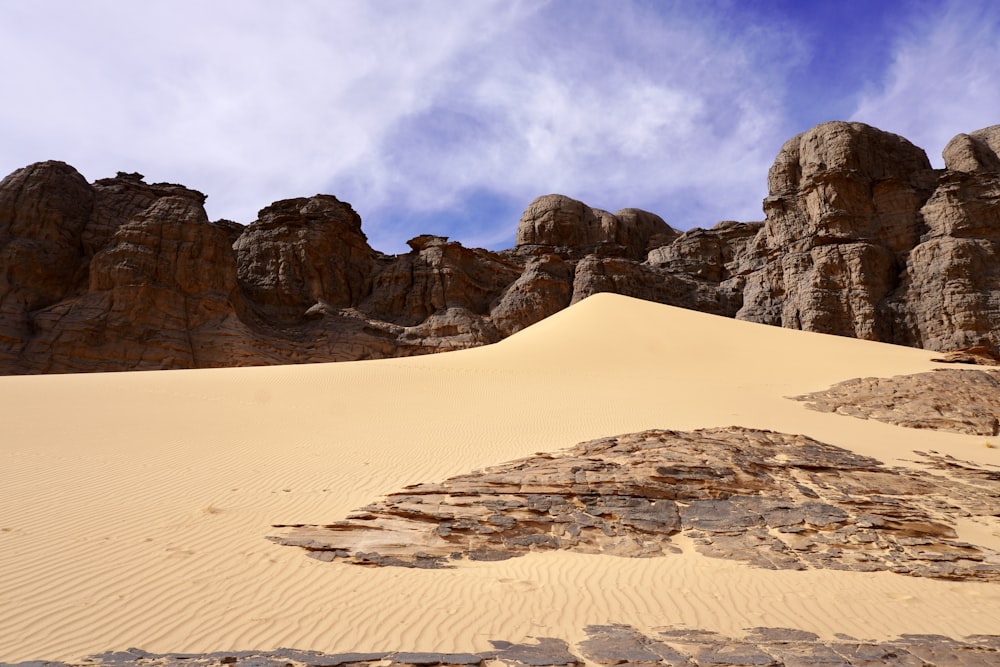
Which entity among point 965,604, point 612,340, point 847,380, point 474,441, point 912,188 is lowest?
point 965,604

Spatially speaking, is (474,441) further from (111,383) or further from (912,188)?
(912,188)

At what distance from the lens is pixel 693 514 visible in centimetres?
642

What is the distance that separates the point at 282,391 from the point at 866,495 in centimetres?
1295

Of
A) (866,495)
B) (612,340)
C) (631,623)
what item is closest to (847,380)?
(612,340)

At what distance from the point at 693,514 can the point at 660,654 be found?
288 centimetres

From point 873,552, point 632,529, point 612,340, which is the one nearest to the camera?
point 873,552

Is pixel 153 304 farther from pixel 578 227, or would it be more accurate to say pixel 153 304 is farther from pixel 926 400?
pixel 578 227

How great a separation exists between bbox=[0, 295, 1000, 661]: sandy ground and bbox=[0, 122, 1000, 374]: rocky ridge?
1420 cm

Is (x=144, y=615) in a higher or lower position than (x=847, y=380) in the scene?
lower

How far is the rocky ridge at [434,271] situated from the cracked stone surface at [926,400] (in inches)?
734

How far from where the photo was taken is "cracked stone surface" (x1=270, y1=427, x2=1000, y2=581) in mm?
5559

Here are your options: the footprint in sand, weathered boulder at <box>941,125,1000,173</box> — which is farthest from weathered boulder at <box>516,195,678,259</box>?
the footprint in sand

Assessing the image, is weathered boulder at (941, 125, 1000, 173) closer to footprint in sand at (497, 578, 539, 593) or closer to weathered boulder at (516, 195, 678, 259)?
weathered boulder at (516, 195, 678, 259)

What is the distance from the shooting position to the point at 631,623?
14.1ft
